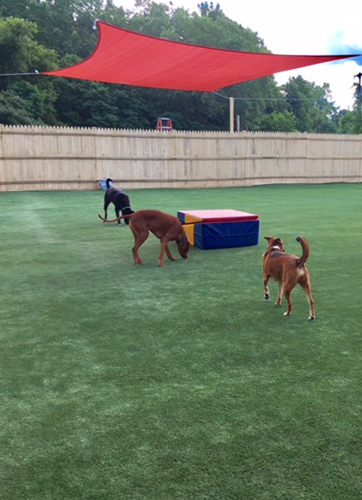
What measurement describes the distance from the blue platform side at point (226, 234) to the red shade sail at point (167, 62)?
9.78 feet

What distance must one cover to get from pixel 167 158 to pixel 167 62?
33.0 feet

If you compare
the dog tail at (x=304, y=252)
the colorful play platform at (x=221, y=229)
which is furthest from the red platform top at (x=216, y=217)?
the dog tail at (x=304, y=252)

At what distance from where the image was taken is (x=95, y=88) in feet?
124

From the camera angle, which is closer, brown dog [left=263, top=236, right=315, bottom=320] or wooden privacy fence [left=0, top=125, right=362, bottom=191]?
brown dog [left=263, top=236, right=315, bottom=320]

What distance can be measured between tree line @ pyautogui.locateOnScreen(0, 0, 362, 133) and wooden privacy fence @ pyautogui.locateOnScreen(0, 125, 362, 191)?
13.7 m

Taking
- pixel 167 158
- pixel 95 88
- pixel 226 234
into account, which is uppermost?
pixel 95 88

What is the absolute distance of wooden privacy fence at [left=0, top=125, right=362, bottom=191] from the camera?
16.4 meters

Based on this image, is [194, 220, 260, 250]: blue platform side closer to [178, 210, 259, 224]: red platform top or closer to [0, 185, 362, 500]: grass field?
[178, 210, 259, 224]: red platform top

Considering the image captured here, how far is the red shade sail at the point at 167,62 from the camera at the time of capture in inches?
288

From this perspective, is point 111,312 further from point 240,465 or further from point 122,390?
point 240,465

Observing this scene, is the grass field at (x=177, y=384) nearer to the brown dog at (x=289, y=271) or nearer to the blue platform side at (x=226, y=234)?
the brown dog at (x=289, y=271)

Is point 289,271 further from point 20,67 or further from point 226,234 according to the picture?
point 20,67

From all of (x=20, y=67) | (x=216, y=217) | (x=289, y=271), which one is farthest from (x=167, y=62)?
(x=20, y=67)

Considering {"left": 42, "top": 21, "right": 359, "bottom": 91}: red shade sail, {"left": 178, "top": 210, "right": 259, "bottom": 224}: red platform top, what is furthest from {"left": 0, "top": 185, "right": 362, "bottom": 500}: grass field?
{"left": 42, "top": 21, "right": 359, "bottom": 91}: red shade sail
